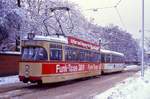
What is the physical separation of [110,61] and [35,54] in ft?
73.9

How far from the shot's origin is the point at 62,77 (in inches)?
899

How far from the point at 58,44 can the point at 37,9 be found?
68.2ft

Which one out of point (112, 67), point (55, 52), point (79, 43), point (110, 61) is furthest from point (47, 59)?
point (112, 67)

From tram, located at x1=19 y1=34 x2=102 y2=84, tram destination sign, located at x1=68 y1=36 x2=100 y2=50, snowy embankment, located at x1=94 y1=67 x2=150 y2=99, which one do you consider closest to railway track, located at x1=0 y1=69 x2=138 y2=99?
tram, located at x1=19 y1=34 x2=102 y2=84

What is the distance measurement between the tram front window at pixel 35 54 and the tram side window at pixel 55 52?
67 cm

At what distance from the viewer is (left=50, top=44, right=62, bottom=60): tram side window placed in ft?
70.2

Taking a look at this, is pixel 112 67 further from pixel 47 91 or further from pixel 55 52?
pixel 47 91

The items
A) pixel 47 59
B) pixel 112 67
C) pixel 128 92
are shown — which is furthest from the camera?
pixel 112 67

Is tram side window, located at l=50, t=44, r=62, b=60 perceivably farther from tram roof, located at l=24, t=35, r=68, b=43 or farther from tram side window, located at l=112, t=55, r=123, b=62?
tram side window, located at l=112, t=55, r=123, b=62

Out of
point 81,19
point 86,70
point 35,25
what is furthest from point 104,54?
point 81,19

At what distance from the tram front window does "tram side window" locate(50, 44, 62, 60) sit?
668 millimetres

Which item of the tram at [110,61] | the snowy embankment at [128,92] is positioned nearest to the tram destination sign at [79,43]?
the snowy embankment at [128,92]

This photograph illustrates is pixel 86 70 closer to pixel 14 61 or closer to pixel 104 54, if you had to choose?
pixel 14 61

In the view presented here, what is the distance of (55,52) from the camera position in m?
21.8
